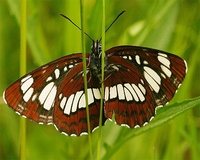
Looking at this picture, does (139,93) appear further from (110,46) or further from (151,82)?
(110,46)

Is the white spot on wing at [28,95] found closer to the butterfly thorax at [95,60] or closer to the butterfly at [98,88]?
the butterfly at [98,88]

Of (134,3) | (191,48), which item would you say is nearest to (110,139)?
(191,48)

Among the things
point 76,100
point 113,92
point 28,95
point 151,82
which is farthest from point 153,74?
point 28,95

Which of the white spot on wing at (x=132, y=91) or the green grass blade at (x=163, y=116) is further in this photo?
the white spot on wing at (x=132, y=91)

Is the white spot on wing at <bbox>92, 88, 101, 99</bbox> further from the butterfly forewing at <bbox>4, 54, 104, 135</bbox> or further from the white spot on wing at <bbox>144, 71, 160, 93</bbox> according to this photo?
the white spot on wing at <bbox>144, 71, 160, 93</bbox>

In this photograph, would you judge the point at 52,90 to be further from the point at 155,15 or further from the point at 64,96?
the point at 155,15

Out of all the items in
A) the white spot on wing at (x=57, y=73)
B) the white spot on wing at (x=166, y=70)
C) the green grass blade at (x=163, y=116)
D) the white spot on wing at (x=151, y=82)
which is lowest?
the green grass blade at (x=163, y=116)

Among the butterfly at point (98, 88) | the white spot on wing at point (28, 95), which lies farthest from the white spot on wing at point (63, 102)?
the white spot on wing at point (28, 95)

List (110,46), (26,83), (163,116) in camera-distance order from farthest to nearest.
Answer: (110,46) < (26,83) < (163,116)
